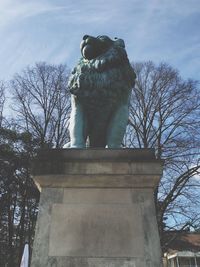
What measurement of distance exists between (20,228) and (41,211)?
17.8 metres

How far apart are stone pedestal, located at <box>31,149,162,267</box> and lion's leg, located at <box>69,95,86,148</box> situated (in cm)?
54

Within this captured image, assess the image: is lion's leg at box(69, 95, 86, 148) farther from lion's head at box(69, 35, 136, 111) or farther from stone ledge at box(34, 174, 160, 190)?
stone ledge at box(34, 174, 160, 190)

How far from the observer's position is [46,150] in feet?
13.8

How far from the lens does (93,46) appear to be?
16.9ft

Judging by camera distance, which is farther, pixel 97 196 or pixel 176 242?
pixel 176 242

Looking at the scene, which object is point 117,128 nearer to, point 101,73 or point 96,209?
point 101,73

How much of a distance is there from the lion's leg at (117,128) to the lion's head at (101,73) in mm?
174

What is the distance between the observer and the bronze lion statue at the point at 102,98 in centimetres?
487

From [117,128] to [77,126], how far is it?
0.54m

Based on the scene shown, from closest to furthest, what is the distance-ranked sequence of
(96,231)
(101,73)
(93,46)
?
1. (96,231)
2. (101,73)
3. (93,46)

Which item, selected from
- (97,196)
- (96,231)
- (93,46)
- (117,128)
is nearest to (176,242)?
(117,128)

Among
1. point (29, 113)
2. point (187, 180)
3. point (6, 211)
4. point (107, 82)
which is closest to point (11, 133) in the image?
point (29, 113)


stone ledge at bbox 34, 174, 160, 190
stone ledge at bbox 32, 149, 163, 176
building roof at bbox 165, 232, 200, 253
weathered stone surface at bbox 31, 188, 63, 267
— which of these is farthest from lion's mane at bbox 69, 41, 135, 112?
building roof at bbox 165, 232, 200, 253

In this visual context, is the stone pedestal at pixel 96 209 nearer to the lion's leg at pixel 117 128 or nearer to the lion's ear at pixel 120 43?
the lion's leg at pixel 117 128
